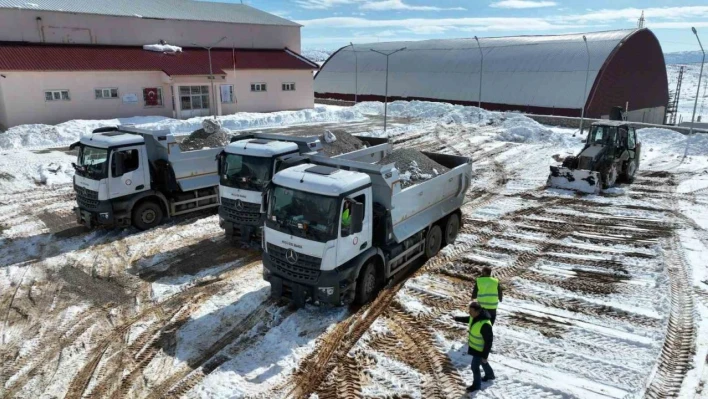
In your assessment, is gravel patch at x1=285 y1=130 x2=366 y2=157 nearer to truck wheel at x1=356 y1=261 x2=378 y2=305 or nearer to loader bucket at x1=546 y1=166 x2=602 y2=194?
truck wheel at x1=356 y1=261 x2=378 y2=305

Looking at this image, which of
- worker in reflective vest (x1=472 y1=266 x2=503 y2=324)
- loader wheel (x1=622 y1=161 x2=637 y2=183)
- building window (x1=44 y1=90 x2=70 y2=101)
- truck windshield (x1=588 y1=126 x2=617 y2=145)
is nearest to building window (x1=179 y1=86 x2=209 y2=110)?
building window (x1=44 y1=90 x2=70 y2=101)

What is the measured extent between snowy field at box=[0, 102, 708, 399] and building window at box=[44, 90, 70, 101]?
1555 centimetres

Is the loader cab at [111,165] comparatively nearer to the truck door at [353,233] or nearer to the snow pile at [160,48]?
the truck door at [353,233]

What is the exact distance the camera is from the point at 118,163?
1316 cm

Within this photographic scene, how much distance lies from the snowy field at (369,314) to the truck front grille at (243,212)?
0.85 metres

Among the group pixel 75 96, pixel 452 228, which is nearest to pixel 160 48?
pixel 75 96

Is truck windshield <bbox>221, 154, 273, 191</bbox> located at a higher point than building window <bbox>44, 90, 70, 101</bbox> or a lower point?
lower

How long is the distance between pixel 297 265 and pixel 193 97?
2896cm

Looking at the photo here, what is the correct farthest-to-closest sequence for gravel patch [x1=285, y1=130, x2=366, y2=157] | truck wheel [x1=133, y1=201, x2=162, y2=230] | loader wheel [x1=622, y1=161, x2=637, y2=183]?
loader wheel [x1=622, y1=161, x2=637, y2=183], gravel patch [x1=285, y1=130, x2=366, y2=157], truck wheel [x1=133, y1=201, x2=162, y2=230]

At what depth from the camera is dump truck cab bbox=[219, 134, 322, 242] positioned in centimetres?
1222

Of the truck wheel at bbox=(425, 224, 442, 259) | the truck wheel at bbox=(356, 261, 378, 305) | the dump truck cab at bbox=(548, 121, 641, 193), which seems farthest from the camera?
the dump truck cab at bbox=(548, 121, 641, 193)

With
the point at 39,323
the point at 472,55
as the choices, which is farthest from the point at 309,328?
the point at 472,55

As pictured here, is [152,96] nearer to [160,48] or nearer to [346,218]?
[160,48]

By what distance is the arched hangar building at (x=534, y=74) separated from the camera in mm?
38094
